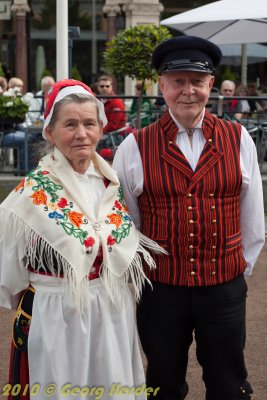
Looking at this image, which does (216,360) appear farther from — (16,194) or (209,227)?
(16,194)

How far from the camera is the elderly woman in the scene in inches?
106

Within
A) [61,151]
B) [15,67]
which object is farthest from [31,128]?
[15,67]

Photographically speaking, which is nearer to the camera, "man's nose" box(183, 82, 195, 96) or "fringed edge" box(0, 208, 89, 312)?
"fringed edge" box(0, 208, 89, 312)

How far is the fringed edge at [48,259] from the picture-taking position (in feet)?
8.80

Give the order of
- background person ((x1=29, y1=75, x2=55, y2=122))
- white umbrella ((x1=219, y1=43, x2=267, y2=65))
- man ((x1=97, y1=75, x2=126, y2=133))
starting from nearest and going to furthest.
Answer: man ((x1=97, y1=75, x2=126, y2=133)) < background person ((x1=29, y1=75, x2=55, y2=122)) < white umbrella ((x1=219, y1=43, x2=267, y2=65))

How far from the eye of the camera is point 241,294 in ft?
9.78

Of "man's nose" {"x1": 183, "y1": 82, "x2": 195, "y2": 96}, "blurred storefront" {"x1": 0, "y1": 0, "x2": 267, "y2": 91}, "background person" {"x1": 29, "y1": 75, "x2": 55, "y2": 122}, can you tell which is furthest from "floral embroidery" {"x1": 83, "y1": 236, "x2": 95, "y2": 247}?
"blurred storefront" {"x1": 0, "y1": 0, "x2": 267, "y2": 91}

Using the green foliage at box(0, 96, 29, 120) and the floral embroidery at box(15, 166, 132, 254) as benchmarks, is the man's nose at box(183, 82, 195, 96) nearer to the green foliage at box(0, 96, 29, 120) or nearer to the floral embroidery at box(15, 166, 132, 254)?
the floral embroidery at box(15, 166, 132, 254)

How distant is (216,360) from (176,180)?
823 millimetres

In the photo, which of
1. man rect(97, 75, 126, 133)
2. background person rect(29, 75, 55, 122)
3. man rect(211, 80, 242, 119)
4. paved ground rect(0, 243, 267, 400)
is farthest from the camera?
background person rect(29, 75, 55, 122)

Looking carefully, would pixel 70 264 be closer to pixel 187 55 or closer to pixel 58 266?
pixel 58 266

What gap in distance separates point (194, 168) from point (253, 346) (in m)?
2.09

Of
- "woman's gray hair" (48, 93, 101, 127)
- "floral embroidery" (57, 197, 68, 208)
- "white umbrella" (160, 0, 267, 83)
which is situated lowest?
"floral embroidery" (57, 197, 68, 208)

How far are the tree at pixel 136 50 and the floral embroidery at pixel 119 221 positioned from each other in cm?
554
